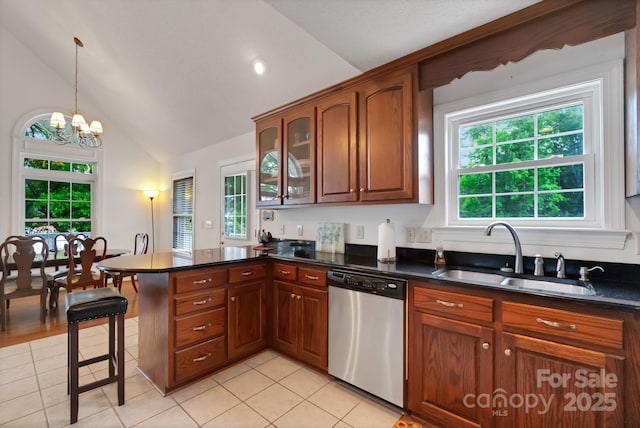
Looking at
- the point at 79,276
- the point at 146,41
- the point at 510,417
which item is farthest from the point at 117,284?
the point at 510,417

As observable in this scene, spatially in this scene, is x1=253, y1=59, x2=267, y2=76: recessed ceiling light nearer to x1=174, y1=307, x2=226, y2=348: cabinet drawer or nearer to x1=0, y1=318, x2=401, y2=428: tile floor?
x1=174, y1=307, x2=226, y2=348: cabinet drawer

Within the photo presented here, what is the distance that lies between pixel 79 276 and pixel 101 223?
1822mm

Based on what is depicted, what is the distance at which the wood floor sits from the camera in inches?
116

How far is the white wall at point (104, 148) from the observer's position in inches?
168

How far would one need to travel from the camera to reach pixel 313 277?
2268 mm

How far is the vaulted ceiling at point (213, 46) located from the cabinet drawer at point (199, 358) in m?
2.37

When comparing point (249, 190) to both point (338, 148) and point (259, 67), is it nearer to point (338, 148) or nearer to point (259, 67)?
point (259, 67)

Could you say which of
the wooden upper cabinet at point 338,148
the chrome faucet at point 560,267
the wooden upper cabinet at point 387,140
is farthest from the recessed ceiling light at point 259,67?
the chrome faucet at point 560,267

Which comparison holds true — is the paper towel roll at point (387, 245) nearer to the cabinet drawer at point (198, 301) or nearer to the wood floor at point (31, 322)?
the cabinet drawer at point (198, 301)

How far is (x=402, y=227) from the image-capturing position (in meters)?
2.41

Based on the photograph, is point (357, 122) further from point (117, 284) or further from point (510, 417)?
point (117, 284)

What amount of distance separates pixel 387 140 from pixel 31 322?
439 centimetres

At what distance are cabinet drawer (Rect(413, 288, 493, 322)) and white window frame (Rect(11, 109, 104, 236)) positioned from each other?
5712mm

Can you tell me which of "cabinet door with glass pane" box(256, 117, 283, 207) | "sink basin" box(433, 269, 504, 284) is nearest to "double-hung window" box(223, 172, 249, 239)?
"cabinet door with glass pane" box(256, 117, 283, 207)
